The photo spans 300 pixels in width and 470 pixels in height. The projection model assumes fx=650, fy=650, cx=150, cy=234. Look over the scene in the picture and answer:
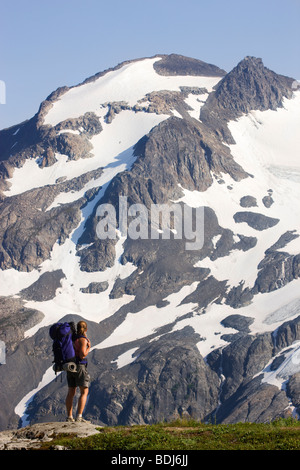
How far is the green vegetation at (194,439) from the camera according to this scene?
64.0ft

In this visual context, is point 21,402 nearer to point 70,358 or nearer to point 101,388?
point 101,388

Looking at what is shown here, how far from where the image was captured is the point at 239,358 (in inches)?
7234

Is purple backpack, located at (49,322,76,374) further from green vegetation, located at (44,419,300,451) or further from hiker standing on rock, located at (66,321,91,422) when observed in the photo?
green vegetation, located at (44,419,300,451)

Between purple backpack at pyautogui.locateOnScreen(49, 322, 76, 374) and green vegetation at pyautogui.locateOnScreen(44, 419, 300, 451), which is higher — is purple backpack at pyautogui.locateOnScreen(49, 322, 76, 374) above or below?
above

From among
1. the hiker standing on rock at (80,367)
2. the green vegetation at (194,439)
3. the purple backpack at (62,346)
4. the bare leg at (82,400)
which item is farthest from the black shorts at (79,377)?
the green vegetation at (194,439)

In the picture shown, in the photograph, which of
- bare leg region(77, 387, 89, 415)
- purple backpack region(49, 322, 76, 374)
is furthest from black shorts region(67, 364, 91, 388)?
purple backpack region(49, 322, 76, 374)

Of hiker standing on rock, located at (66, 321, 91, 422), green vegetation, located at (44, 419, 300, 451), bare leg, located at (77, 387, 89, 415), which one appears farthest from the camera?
hiker standing on rock, located at (66, 321, 91, 422)

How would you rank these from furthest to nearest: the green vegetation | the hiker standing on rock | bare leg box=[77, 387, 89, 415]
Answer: the hiker standing on rock
bare leg box=[77, 387, 89, 415]
the green vegetation

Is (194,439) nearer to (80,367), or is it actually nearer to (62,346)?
(80,367)

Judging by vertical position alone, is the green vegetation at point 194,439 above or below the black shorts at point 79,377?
below

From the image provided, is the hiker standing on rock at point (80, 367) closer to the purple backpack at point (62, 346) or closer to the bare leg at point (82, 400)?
the bare leg at point (82, 400)

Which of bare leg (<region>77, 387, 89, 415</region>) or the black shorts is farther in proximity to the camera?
the black shorts

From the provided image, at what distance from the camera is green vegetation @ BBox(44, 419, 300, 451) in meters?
19.5
